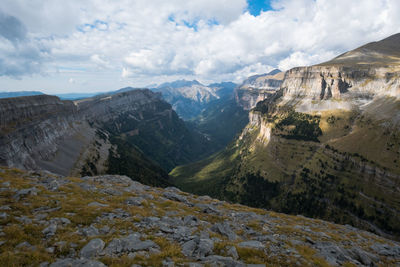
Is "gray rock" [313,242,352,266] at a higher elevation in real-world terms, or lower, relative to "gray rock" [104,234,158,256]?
lower

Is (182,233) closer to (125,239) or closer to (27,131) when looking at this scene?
(125,239)

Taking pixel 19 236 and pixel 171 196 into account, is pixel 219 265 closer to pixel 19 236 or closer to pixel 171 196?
pixel 19 236

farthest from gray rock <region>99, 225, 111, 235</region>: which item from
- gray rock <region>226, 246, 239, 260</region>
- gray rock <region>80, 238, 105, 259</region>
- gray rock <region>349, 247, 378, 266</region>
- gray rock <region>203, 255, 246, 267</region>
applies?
gray rock <region>349, 247, 378, 266</region>

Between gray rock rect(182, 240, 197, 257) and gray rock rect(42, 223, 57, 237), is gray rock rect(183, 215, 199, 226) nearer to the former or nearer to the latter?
gray rock rect(182, 240, 197, 257)

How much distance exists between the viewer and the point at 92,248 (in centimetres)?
1577

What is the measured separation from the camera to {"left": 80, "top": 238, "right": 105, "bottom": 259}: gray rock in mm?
15073

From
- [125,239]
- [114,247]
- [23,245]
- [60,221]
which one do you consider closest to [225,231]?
[125,239]

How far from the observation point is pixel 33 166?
128 m

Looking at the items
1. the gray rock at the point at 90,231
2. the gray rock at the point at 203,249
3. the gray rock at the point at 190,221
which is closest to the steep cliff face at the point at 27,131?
the gray rock at the point at 90,231

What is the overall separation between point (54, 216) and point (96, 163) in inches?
7263

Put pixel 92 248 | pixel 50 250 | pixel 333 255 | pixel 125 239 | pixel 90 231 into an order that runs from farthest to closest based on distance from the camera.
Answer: pixel 333 255 < pixel 90 231 < pixel 125 239 < pixel 92 248 < pixel 50 250

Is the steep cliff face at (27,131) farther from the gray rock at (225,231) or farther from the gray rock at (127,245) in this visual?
the gray rock at (225,231)

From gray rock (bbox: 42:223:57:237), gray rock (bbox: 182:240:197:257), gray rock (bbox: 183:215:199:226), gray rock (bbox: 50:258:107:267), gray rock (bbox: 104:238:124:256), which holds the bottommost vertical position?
gray rock (bbox: 183:215:199:226)

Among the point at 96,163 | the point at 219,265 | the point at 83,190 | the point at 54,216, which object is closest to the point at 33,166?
the point at 96,163
